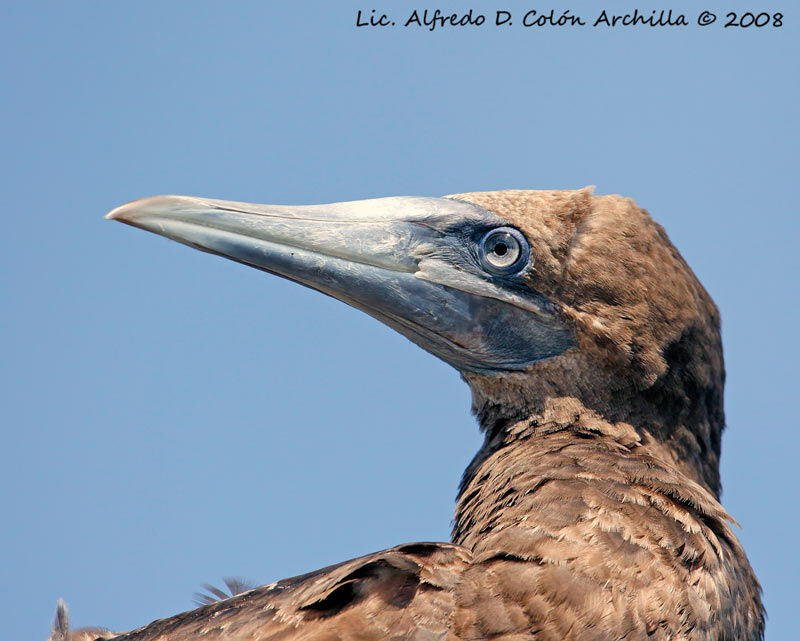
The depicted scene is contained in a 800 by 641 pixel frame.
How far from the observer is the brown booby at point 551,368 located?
13.2ft

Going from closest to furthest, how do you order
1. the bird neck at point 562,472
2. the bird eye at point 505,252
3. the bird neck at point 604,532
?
1. the bird neck at point 604,532
2. the bird neck at point 562,472
3. the bird eye at point 505,252

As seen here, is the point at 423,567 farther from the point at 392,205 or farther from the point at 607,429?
the point at 392,205

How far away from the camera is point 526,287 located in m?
4.97

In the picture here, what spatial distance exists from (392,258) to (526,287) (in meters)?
0.68

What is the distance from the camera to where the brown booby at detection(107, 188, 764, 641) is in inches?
158

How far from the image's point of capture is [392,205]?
4934mm

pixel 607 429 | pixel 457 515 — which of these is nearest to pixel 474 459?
pixel 457 515

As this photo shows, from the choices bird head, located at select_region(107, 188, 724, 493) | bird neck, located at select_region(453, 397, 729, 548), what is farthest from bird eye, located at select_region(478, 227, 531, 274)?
bird neck, located at select_region(453, 397, 729, 548)

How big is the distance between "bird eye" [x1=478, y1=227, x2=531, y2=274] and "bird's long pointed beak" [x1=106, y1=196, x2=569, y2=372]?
76mm

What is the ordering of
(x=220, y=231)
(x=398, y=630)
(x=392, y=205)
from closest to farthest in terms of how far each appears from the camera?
1. (x=398, y=630)
2. (x=220, y=231)
3. (x=392, y=205)

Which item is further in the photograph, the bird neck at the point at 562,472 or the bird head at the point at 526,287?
the bird head at the point at 526,287

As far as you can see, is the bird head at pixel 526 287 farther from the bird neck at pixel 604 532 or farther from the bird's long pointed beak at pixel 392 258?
the bird neck at pixel 604 532

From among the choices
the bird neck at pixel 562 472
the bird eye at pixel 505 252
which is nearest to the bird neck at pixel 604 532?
the bird neck at pixel 562 472

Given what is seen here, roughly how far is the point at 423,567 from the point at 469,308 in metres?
1.55
